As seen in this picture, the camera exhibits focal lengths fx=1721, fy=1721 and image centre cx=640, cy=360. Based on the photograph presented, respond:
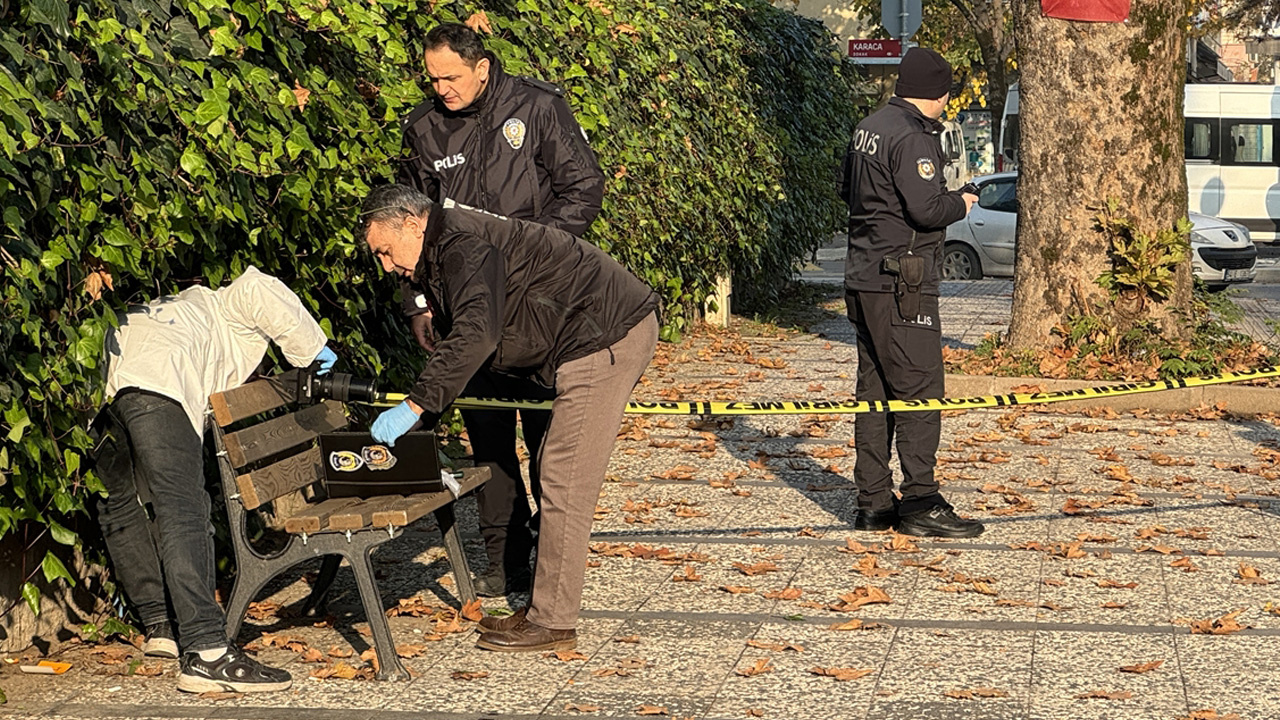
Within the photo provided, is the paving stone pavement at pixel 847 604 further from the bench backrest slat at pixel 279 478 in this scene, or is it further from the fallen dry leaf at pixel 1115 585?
the bench backrest slat at pixel 279 478

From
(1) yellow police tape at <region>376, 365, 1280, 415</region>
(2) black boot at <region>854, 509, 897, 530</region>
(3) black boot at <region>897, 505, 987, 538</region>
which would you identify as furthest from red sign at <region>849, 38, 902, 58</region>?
(1) yellow police tape at <region>376, 365, 1280, 415</region>

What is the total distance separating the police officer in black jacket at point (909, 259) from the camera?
23.2 ft

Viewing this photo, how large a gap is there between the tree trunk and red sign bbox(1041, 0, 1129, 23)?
5 cm

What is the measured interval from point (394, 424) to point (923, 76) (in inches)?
122

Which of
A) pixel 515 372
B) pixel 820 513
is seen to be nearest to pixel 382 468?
pixel 515 372

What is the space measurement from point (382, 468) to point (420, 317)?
62cm

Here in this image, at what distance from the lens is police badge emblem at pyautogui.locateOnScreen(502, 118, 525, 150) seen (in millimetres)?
6211

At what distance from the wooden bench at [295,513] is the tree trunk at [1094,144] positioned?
6396mm

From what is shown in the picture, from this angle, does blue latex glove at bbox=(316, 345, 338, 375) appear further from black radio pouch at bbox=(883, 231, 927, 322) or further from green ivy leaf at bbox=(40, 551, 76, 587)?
black radio pouch at bbox=(883, 231, 927, 322)

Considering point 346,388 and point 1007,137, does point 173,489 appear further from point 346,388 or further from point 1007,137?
point 1007,137

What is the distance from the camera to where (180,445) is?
529cm

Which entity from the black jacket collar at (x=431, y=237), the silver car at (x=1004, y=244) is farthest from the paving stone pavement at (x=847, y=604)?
the silver car at (x=1004, y=244)

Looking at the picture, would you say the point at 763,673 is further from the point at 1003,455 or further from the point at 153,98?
the point at 1003,455

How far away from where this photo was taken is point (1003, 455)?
9.04 m
